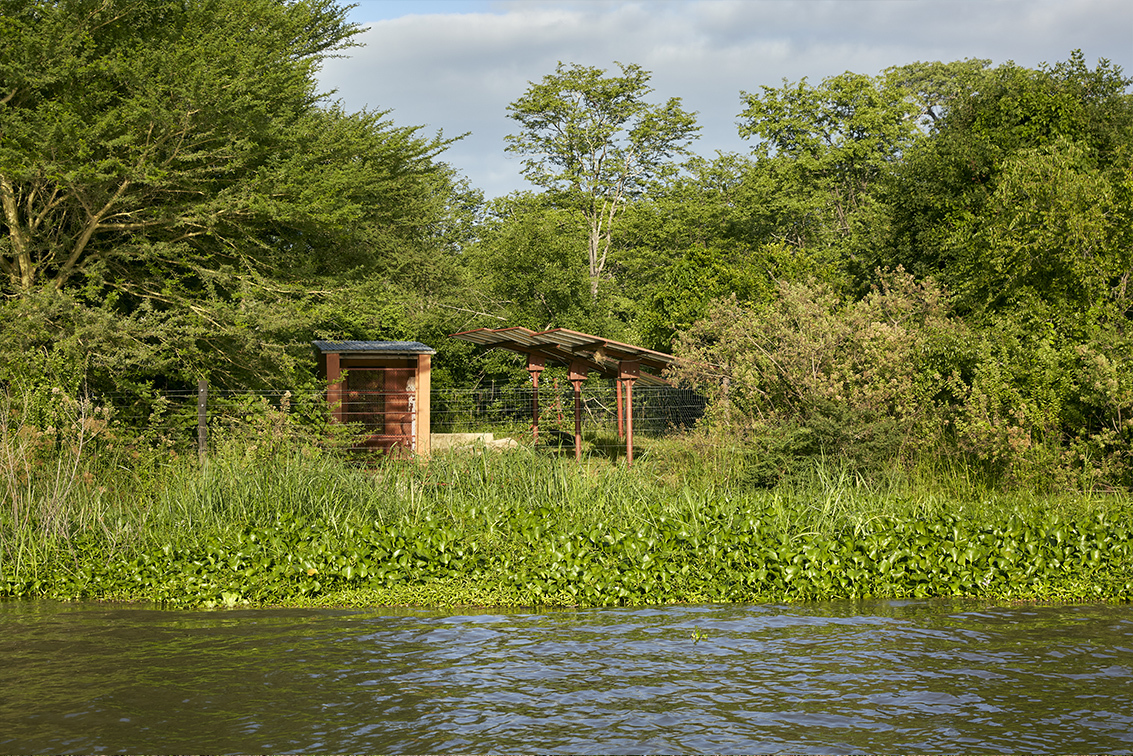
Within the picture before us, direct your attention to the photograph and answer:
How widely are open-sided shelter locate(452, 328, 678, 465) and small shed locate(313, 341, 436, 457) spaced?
1.68m

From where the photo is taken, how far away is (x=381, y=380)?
22.1m

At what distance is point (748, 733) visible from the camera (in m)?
5.49

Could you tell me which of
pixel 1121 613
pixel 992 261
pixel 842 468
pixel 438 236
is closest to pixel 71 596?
pixel 842 468

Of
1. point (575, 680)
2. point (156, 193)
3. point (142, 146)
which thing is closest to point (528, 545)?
point (575, 680)

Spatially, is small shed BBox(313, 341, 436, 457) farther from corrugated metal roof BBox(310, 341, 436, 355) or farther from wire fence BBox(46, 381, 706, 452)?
wire fence BBox(46, 381, 706, 452)

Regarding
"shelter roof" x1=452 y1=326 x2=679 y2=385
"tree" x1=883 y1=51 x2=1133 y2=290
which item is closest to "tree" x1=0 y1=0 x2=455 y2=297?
"shelter roof" x1=452 y1=326 x2=679 y2=385

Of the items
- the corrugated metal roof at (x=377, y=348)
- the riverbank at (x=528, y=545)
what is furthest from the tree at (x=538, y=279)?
the riverbank at (x=528, y=545)

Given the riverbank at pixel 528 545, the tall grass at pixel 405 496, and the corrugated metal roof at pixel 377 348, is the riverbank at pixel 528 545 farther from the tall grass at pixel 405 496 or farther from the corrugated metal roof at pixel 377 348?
the corrugated metal roof at pixel 377 348

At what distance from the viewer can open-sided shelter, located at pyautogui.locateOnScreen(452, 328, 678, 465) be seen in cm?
1717

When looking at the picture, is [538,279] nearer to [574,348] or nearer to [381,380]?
[381,380]

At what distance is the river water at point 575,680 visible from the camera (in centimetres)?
542

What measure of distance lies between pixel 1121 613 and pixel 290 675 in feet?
22.8

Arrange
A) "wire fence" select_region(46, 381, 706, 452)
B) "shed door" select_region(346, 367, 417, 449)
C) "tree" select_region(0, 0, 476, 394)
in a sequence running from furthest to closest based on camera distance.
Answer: "shed door" select_region(346, 367, 417, 449) < "tree" select_region(0, 0, 476, 394) < "wire fence" select_region(46, 381, 706, 452)

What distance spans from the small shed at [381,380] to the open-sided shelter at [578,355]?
5.50 ft
